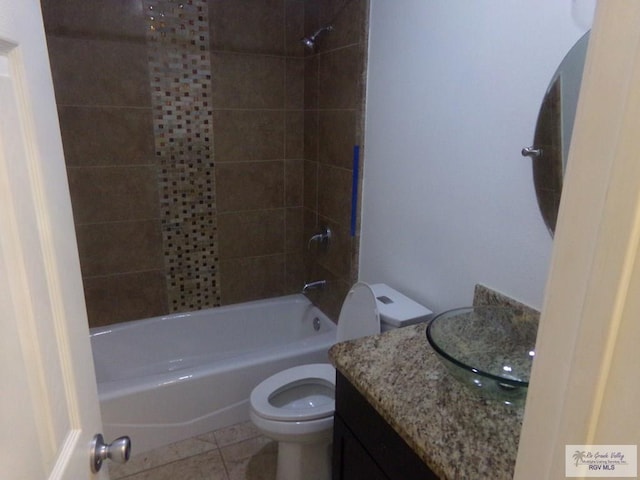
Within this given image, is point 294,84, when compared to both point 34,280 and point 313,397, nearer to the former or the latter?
point 313,397

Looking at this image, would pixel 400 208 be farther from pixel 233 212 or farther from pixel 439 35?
pixel 233 212

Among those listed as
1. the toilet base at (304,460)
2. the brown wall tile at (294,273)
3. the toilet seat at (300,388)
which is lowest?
the toilet base at (304,460)

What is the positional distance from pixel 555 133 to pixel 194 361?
2.32m

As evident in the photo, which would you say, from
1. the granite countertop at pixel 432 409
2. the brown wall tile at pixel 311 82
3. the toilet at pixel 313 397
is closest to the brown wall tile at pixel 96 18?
the brown wall tile at pixel 311 82

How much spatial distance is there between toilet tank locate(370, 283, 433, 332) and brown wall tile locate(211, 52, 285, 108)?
1.39 m

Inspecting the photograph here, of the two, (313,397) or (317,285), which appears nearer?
(313,397)

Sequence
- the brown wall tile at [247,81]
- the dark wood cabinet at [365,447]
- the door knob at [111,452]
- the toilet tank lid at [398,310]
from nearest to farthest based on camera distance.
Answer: the door knob at [111,452]
the dark wood cabinet at [365,447]
the toilet tank lid at [398,310]
the brown wall tile at [247,81]

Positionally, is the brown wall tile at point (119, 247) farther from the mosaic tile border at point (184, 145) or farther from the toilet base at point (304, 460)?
the toilet base at point (304, 460)

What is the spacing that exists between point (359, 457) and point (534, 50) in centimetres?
126

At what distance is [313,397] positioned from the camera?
6.59 ft

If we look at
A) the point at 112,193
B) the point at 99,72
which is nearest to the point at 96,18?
the point at 99,72

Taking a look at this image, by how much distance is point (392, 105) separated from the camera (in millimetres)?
1854

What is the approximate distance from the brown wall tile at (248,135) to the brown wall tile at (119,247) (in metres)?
0.59

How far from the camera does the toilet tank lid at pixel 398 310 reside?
1678 millimetres
